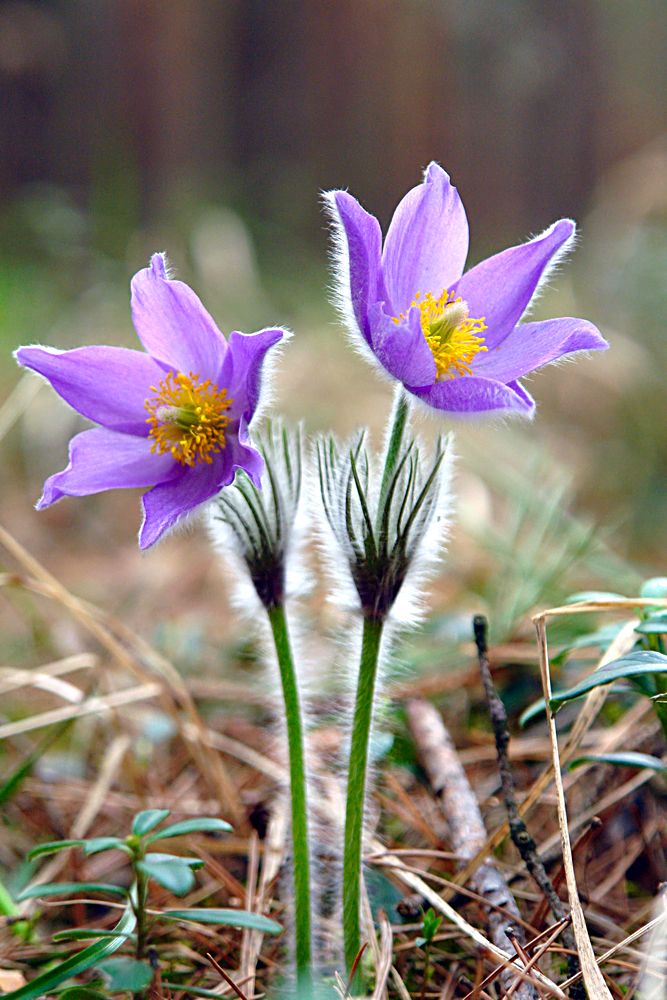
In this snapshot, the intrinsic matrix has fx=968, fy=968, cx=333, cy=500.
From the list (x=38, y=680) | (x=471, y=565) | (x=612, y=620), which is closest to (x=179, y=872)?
(x=38, y=680)

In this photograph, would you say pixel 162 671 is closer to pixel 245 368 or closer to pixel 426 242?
pixel 245 368

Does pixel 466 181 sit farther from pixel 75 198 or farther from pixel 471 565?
pixel 471 565

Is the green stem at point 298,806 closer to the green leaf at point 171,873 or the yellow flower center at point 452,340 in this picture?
the green leaf at point 171,873

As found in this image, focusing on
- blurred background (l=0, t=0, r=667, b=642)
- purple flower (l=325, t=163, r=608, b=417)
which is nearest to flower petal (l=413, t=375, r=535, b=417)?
purple flower (l=325, t=163, r=608, b=417)

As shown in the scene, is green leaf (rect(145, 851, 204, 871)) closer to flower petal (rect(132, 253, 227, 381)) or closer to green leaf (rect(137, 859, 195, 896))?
green leaf (rect(137, 859, 195, 896))

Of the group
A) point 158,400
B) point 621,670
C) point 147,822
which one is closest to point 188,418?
point 158,400

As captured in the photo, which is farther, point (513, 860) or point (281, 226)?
point (281, 226)
